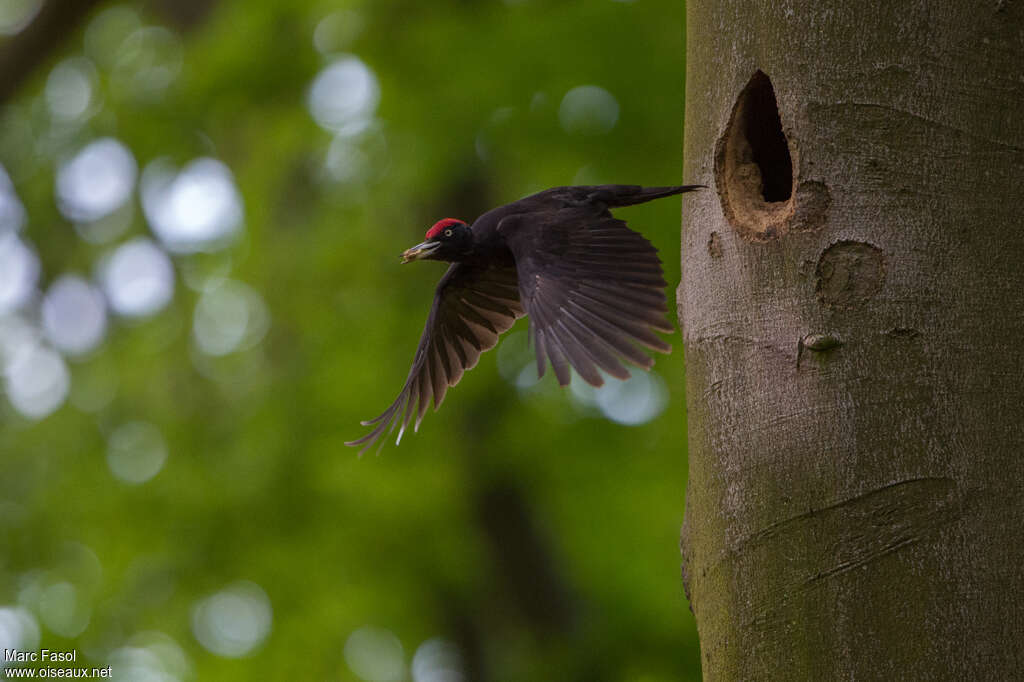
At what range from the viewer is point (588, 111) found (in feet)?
19.8

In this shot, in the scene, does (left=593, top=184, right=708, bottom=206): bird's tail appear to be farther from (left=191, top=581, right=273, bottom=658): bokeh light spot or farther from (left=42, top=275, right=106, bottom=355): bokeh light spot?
(left=42, top=275, right=106, bottom=355): bokeh light spot

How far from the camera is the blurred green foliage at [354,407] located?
5.95 m

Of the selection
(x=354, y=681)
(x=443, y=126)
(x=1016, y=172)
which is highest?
(x=443, y=126)

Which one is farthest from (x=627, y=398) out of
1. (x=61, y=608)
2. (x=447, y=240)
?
(x=61, y=608)

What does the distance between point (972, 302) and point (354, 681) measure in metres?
7.03

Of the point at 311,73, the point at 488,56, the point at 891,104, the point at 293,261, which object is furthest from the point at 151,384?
the point at 891,104

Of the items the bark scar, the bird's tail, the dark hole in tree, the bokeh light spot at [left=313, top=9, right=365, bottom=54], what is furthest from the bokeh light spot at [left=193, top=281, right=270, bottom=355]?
the bark scar

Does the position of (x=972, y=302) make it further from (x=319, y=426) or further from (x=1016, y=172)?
(x=319, y=426)

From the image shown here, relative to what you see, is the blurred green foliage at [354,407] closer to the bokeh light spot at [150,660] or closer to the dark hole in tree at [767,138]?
the bokeh light spot at [150,660]

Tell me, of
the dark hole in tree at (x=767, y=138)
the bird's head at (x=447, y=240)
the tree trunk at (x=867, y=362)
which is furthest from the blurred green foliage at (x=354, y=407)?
the tree trunk at (x=867, y=362)

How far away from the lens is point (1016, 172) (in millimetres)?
2092

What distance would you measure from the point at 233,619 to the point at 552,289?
680 cm

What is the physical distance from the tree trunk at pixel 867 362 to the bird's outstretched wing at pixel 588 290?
10.0 inches

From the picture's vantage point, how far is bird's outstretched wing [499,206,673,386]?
2.57 metres
